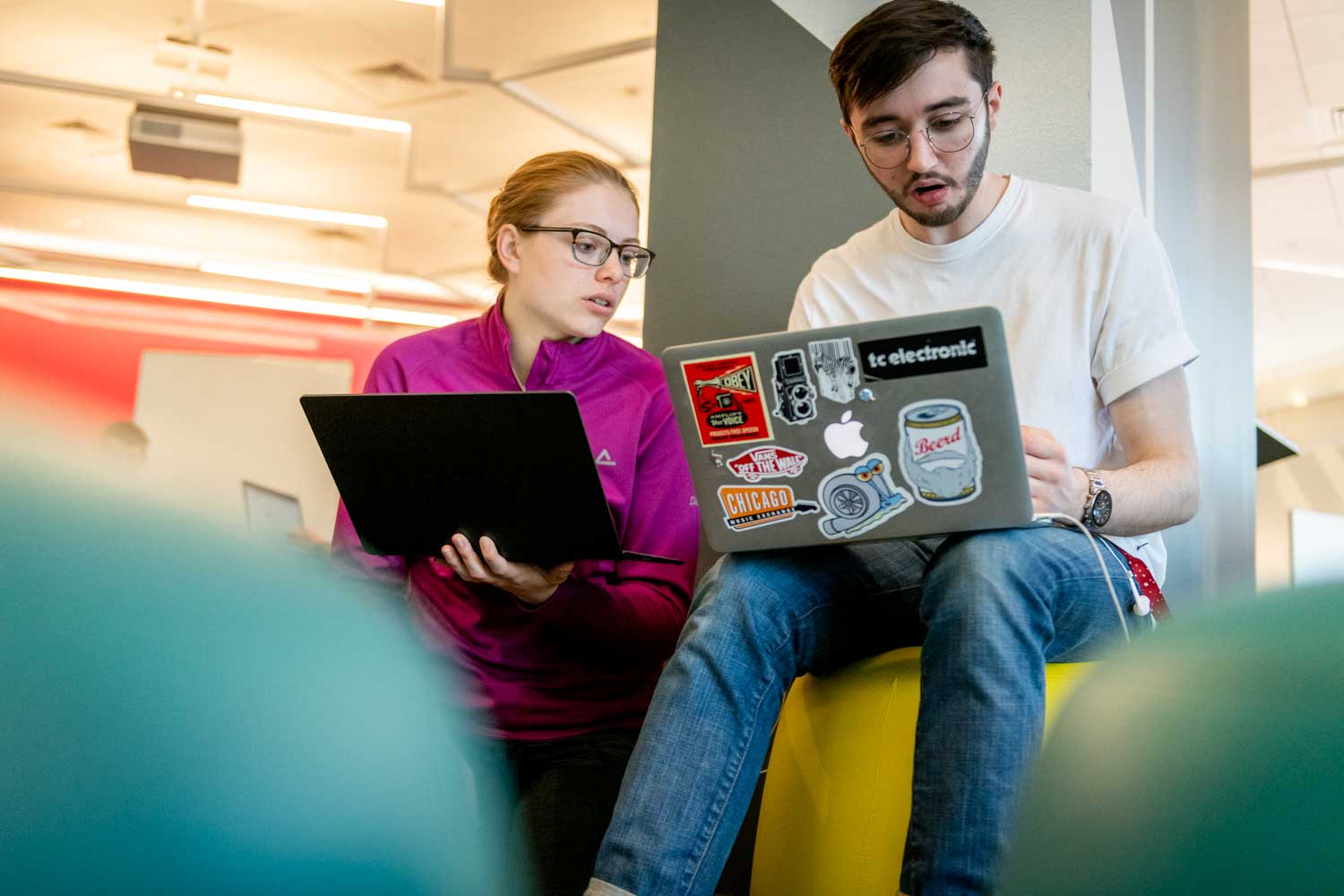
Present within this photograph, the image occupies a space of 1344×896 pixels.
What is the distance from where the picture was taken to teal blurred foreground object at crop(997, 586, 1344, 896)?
1.92ft

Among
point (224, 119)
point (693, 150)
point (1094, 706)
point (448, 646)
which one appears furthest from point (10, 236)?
point (1094, 706)

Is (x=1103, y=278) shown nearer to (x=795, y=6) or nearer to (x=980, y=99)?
(x=980, y=99)

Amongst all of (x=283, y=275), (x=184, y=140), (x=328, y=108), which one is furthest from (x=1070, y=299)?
(x=283, y=275)

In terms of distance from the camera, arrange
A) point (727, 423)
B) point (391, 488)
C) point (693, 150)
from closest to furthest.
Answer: point (727, 423) → point (391, 488) → point (693, 150)

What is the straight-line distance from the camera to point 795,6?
2436mm

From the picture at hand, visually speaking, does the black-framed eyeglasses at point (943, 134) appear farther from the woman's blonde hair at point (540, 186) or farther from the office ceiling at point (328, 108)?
the office ceiling at point (328, 108)

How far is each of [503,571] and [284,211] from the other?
20.9ft

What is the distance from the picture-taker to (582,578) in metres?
1.69

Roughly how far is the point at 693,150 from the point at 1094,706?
2066mm

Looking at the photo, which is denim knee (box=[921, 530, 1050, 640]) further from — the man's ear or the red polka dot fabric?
the man's ear

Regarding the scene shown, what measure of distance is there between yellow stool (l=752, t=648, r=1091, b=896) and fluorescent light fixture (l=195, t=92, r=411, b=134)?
5.04m

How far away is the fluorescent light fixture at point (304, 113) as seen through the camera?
592cm

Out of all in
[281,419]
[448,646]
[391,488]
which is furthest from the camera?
[281,419]

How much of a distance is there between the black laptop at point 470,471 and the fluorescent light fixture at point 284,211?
614 centimetres
